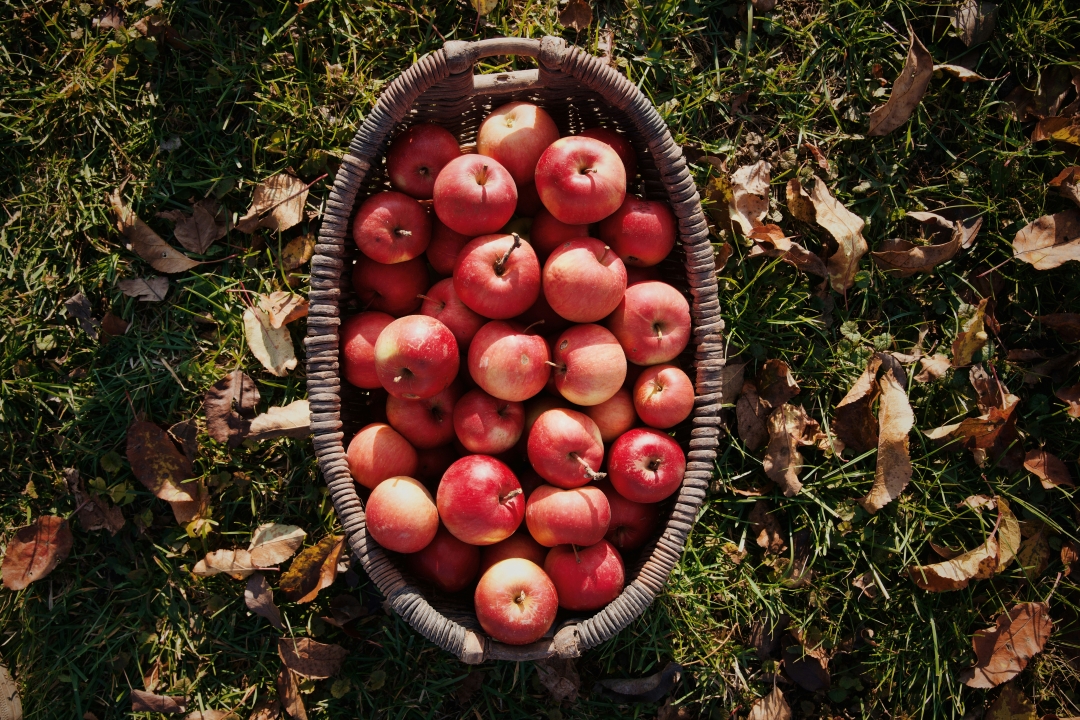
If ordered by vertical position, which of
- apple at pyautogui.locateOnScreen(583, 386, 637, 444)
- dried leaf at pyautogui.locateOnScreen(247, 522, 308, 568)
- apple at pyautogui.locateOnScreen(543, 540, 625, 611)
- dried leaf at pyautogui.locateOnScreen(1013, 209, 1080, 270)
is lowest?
dried leaf at pyautogui.locateOnScreen(247, 522, 308, 568)

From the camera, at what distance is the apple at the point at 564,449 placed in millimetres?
2646

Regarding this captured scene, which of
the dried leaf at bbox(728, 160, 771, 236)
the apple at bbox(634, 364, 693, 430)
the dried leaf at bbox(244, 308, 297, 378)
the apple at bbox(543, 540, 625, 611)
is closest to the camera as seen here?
the apple at bbox(543, 540, 625, 611)

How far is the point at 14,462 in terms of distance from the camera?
135 inches

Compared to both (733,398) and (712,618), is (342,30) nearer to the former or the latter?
(733,398)

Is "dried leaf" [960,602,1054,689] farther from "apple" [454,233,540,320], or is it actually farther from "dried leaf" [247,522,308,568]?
"dried leaf" [247,522,308,568]

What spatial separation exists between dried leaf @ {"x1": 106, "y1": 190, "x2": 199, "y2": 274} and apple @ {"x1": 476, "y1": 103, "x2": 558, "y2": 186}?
1.69 meters

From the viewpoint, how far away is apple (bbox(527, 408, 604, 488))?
265cm

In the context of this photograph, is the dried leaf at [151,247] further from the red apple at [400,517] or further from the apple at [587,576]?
the apple at [587,576]

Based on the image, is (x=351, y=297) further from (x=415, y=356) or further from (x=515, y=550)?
(x=515, y=550)

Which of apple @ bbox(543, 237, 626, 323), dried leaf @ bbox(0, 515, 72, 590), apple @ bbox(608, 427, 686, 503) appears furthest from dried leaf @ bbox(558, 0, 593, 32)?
dried leaf @ bbox(0, 515, 72, 590)

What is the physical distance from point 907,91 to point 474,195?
2.44 metres

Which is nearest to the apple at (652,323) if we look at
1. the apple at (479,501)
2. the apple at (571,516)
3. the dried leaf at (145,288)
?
the apple at (571,516)

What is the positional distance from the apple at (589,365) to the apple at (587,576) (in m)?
0.58

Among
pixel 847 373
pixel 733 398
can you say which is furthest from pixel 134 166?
pixel 847 373
